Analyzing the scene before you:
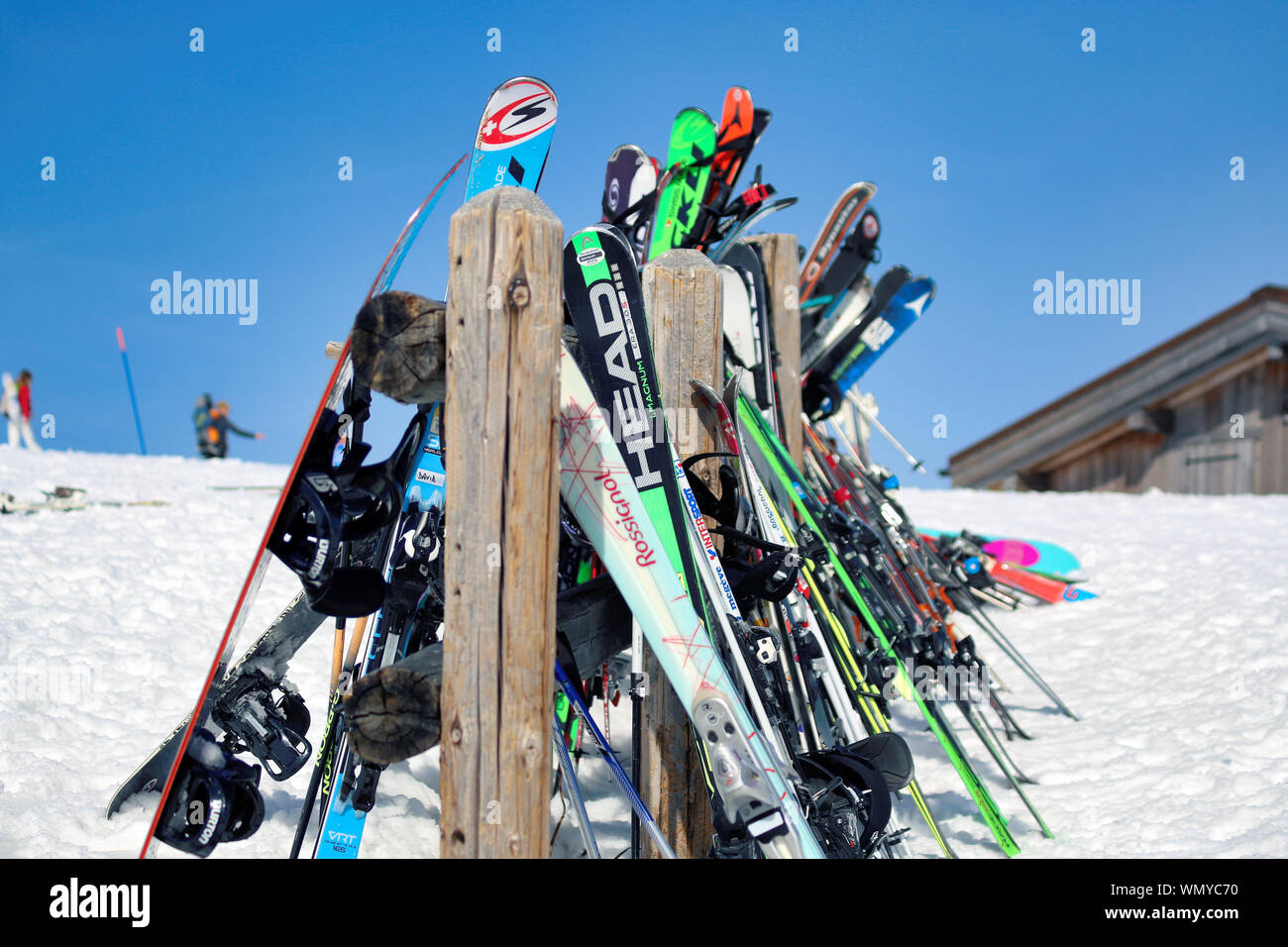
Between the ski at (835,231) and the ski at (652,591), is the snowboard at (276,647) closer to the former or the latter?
the ski at (652,591)

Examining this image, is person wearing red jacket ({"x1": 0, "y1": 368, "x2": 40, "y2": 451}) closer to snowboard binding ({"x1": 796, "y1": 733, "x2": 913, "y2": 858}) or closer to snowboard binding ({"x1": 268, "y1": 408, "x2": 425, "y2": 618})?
snowboard binding ({"x1": 268, "y1": 408, "x2": 425, "y2": 618})

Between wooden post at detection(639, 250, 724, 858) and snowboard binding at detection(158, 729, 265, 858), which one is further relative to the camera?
wooden post at detection(639, 250, 724, 858)

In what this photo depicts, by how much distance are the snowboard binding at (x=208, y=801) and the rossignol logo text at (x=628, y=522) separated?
1.16 meters

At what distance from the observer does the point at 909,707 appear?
18.4ft

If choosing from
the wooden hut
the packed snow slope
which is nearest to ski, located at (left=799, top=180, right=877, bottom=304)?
the packed snow slope

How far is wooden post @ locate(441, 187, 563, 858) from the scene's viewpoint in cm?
173

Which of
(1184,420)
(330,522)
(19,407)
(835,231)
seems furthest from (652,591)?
(19,407)

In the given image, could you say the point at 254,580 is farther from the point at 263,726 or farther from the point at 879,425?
the point at 879,425
